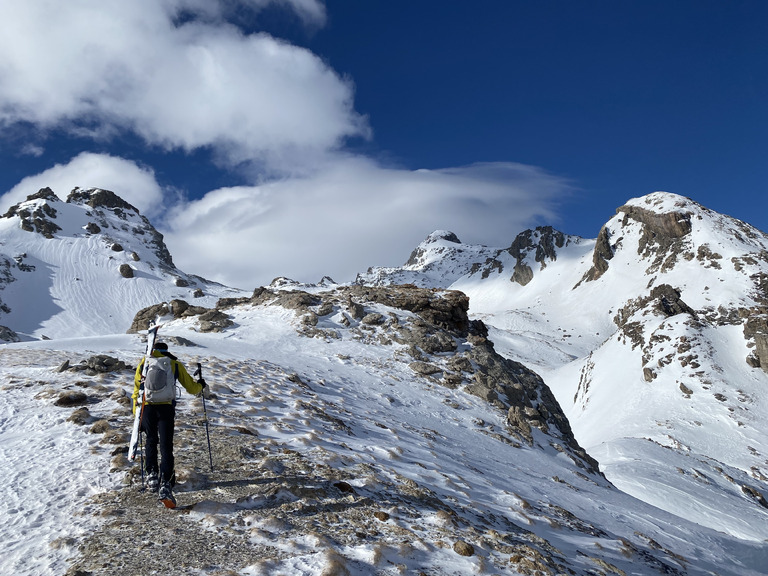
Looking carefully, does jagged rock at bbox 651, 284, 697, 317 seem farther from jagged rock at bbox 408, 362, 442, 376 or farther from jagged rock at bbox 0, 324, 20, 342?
jagged rock at bbox 0, 324, 20, 342

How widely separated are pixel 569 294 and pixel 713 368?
86.5 m

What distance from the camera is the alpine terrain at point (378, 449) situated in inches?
239

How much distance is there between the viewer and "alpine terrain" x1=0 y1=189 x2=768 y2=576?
6.06 m

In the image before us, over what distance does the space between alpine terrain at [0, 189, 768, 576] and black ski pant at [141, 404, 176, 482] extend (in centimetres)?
50

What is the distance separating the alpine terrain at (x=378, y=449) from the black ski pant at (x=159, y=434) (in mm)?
498

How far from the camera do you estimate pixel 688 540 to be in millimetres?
13062

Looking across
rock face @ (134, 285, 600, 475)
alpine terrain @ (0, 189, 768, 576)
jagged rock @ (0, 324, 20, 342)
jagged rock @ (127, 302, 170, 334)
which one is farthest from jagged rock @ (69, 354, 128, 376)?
jagged rock @ (0, 324, 20, 342)

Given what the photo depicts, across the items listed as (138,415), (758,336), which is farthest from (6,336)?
(758,336)

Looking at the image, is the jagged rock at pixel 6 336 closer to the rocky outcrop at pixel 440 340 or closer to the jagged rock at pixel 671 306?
the rocky outcrop at pixel 440 340

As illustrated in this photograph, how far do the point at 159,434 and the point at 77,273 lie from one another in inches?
3119

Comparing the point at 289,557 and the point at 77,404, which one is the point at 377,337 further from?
the point at 289,557

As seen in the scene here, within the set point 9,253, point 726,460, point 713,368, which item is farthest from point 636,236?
point 9,253

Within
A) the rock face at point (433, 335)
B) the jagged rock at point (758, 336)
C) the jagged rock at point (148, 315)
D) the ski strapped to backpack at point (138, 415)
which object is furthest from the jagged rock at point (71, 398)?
the jagged rock at point (758, 336)

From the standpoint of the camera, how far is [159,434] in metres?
7.32
